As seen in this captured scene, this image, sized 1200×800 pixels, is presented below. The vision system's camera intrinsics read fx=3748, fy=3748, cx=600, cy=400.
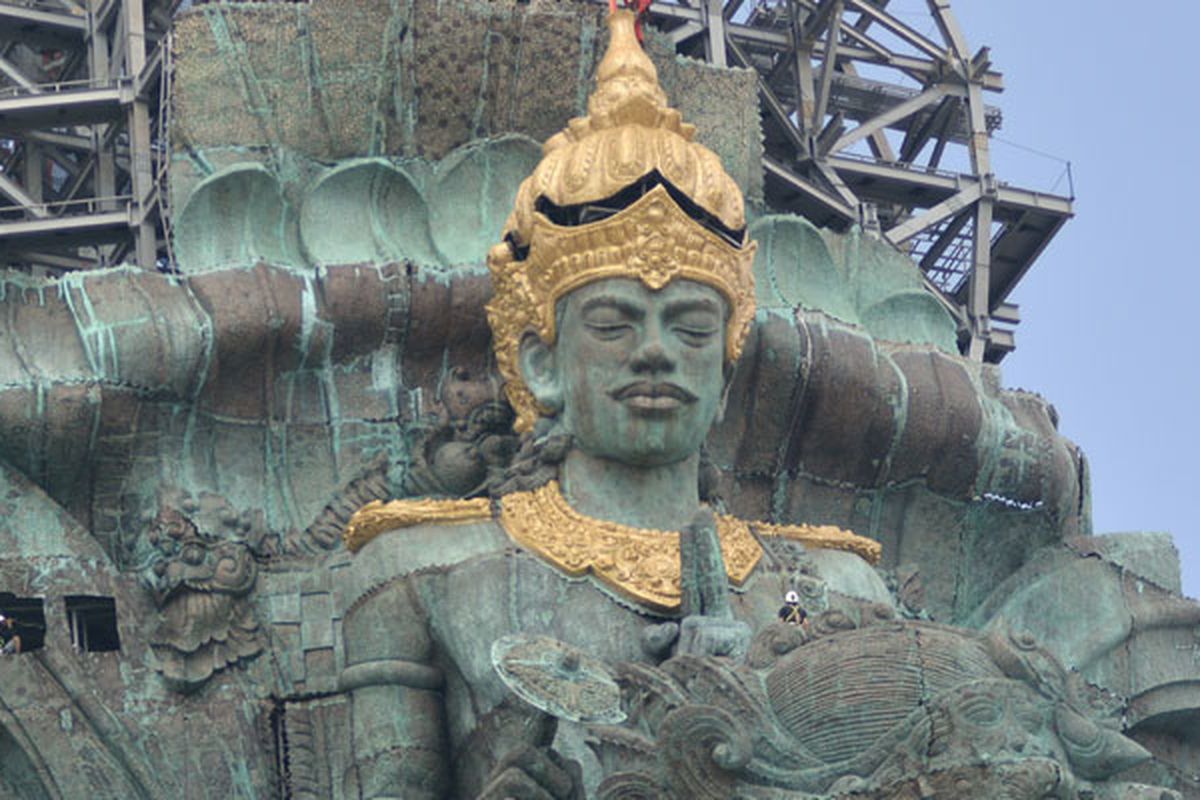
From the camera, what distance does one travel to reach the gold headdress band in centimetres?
2542

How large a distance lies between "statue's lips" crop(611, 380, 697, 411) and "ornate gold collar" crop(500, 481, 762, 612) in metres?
Result: 0.85

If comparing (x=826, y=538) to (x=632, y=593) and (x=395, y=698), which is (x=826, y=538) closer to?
(x=632, y=593)

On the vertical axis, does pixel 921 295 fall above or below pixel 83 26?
below

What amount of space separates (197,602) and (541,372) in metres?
2.85

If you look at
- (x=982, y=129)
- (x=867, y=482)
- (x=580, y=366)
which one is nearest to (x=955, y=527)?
(x=867, y=482)

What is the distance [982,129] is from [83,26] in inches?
398

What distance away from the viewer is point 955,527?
93.2 feet

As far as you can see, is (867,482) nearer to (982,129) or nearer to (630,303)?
(630,303)

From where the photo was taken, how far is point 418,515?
2556cm

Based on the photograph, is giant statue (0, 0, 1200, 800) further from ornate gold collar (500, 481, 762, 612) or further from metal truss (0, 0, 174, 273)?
metal truss (0, 0, 174, 273)

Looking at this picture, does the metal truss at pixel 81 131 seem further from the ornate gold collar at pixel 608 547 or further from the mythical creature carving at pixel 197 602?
the ornate gold collar at pixel 608 547

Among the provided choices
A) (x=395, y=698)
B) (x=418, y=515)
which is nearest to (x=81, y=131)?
(x=418, y=515)

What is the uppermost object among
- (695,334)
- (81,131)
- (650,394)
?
(81,131)

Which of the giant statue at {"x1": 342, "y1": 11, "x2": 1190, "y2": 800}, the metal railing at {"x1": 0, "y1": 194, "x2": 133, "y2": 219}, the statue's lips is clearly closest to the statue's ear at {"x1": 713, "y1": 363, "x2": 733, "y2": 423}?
the giant statue at {"x1": 342, "y1": 11, "x2": 1190, "y2": 800}
